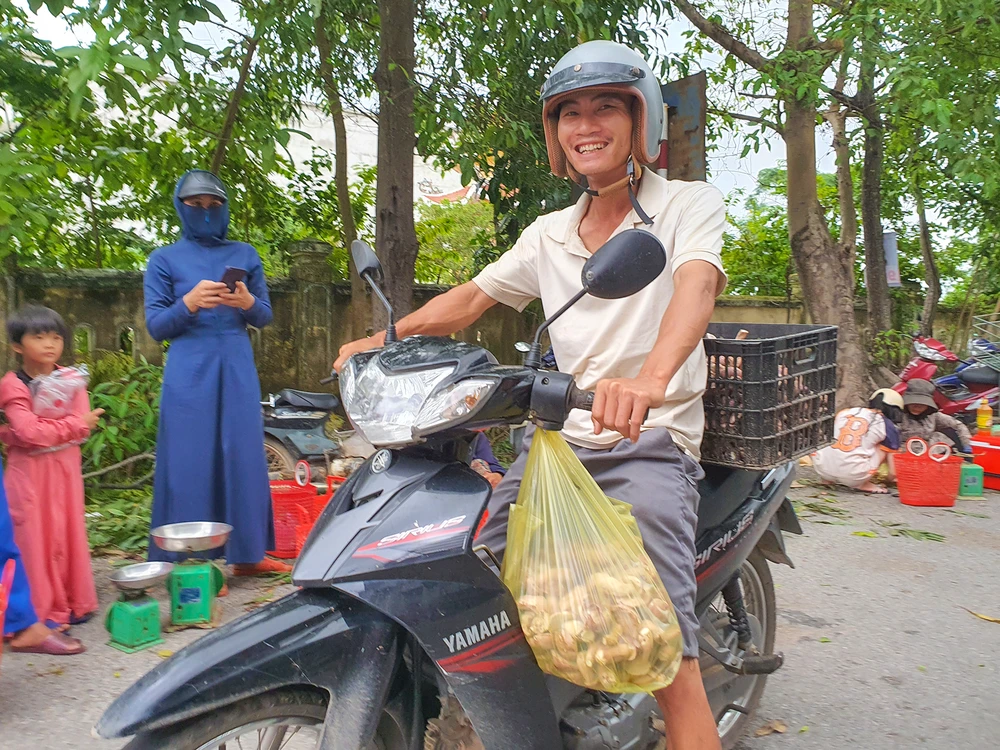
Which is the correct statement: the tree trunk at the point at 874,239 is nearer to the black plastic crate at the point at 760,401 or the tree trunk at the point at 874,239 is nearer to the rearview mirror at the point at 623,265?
the black plastic crate at the point at 760,401

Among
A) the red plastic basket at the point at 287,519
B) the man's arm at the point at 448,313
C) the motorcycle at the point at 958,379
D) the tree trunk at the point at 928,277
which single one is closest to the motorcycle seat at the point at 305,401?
the red plastic basket at the point at 287,519

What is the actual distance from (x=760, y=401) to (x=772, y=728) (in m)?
1.41

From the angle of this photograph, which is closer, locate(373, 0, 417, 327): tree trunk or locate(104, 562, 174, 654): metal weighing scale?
locate(104, 562, 174, 654): metal weighing scale

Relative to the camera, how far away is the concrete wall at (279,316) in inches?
253

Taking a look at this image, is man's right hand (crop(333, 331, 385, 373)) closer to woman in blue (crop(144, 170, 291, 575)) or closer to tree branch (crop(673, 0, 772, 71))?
woman in blue (crop(144, 170, 291, 575))

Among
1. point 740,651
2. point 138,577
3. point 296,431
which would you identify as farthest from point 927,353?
→ point 138,577

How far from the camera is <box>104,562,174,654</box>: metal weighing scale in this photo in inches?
137

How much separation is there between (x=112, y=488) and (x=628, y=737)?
4768mm

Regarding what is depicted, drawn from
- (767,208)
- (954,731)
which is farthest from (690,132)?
(767,208)

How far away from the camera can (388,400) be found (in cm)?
177

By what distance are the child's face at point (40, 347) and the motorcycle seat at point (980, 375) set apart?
29.1 ft

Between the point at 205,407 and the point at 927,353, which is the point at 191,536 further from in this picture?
the point at 927,353

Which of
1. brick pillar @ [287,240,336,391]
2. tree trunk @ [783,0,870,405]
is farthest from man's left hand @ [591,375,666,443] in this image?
tree trunk @ [783,0,870,405]

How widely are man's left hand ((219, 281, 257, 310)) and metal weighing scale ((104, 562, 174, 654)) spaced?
50.9 inches
